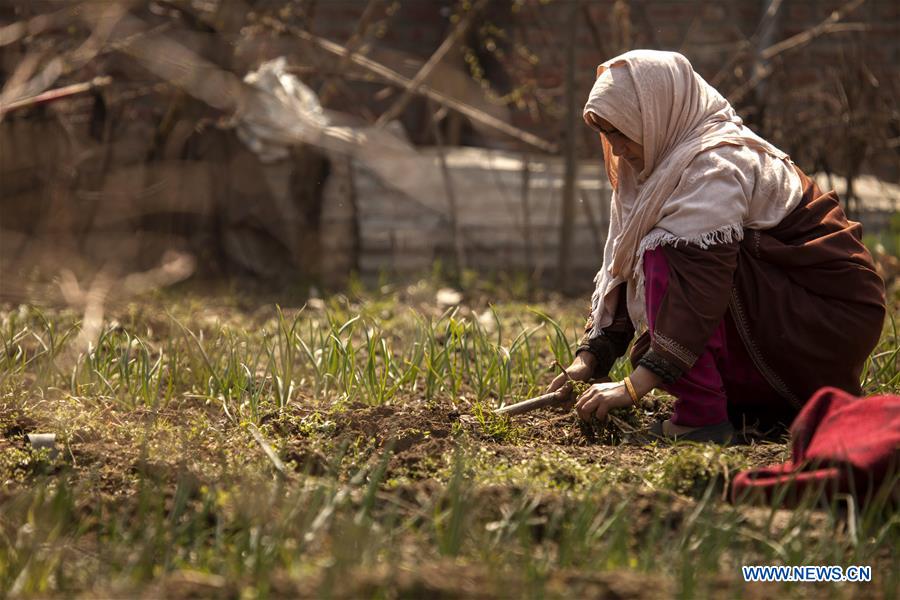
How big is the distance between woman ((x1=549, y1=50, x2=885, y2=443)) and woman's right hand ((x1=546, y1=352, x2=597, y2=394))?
0.17 m

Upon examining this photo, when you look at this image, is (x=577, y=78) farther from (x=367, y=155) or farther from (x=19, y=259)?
(x=19, y=259)

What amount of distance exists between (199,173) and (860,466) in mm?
4310

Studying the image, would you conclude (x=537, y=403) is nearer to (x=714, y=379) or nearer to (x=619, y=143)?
(x=714, y=379)

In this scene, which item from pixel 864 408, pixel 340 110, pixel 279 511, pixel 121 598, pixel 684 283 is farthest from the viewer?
pixel 340 110

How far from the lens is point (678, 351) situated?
288cm

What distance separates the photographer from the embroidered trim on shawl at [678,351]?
2.88 m

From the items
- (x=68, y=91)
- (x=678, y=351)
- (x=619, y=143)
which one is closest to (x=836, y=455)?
(x=678, y=351)

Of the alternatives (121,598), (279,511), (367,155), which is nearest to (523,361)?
(279,511)

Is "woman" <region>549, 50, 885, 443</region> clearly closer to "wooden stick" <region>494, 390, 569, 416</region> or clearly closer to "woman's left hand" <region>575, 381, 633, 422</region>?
"woman's left hand" <region>575, 381, 633, 422</region>

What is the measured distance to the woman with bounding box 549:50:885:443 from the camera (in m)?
2.93

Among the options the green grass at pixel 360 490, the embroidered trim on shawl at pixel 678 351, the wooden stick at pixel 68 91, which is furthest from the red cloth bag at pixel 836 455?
the wooden stick at pixel 68 91

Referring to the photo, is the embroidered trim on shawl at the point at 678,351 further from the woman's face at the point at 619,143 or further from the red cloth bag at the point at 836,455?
the woman's face at the point at 619,143

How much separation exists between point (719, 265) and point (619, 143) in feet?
1.58

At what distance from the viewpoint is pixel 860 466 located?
2.35m
